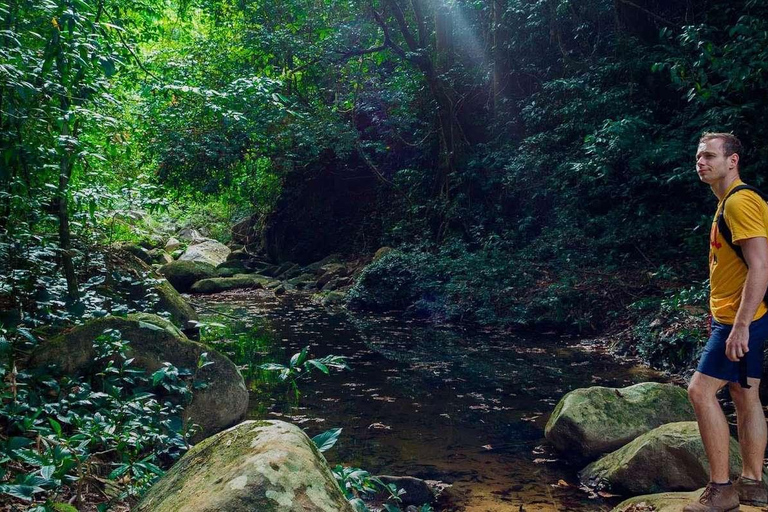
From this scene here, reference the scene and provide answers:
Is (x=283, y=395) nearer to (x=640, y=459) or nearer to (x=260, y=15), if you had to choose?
(x=640, y=459)

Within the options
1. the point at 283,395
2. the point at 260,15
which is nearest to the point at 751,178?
the point at 283,395

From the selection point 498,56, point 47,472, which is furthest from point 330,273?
point 47,472

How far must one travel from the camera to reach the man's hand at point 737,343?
3.12m

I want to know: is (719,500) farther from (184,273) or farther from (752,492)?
(184,273)

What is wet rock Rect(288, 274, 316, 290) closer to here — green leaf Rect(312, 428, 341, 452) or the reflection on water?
the reflection on water

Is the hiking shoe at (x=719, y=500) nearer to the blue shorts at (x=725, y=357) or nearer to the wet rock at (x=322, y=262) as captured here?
the blue shorts at (x=725, y=357)

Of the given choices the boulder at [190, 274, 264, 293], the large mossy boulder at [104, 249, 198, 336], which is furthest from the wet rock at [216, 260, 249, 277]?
the large mossy boulder at [104, 249, 198, 336]

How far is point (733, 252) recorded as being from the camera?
3262mm

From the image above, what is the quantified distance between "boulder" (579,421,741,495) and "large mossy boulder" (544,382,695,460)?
0.51m

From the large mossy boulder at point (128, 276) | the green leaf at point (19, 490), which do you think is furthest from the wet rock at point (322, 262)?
the green leaf at point (19, 490)

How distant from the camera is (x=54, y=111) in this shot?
3.91 m

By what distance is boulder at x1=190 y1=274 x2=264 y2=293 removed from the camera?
17.4 m

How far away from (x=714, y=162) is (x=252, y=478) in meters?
2.86

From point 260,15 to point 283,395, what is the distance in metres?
11.2
